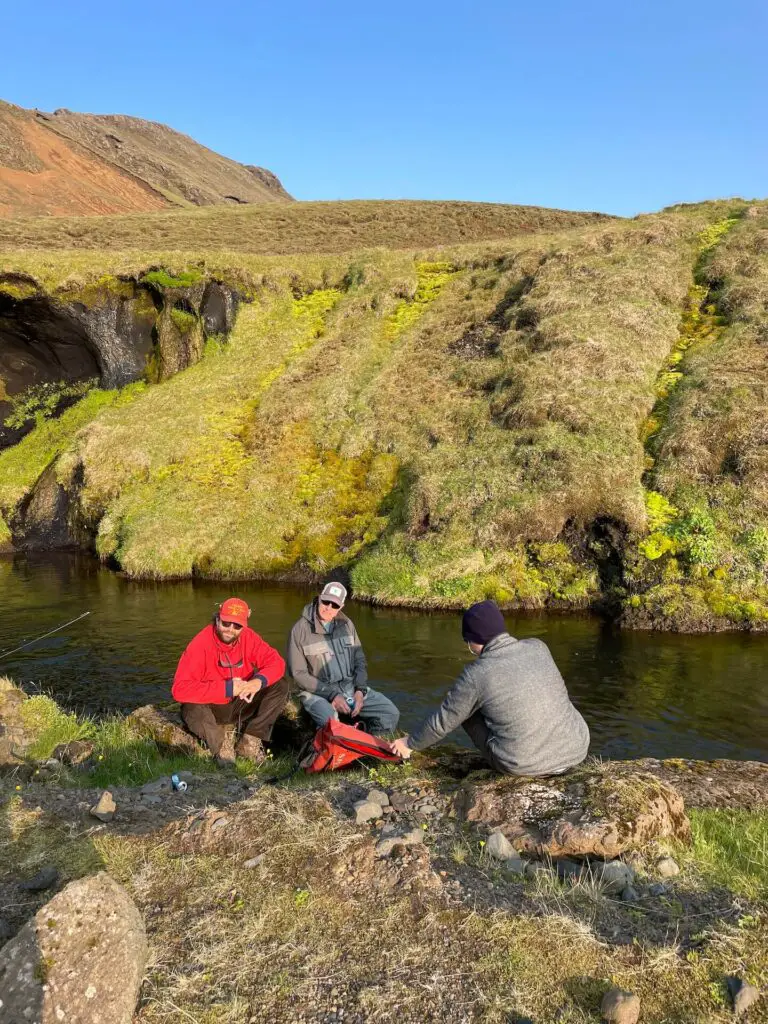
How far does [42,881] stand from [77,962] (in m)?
1.53

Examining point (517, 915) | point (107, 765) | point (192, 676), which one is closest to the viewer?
point (517, 915)

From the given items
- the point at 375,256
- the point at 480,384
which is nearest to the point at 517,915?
the point at 480,384

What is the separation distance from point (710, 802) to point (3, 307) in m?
35.0

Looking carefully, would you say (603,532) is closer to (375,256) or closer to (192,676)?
(192,676)

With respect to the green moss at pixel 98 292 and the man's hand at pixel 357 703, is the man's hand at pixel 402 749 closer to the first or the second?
the man's hand at pixel 357 703

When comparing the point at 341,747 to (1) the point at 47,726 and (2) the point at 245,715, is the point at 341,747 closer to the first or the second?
(2) the point at 245,715

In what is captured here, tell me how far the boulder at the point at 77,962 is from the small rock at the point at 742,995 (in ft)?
9.72

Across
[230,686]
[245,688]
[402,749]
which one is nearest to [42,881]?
[402,749]

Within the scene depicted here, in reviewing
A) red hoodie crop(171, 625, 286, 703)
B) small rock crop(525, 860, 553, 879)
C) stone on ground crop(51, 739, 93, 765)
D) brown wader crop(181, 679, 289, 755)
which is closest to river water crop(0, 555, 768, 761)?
brown wader crop(181, 679, 289, 755)

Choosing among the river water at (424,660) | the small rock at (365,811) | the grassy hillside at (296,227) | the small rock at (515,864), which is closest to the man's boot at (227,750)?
the river water at (424,660)

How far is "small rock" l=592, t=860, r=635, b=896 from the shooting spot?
4.28 meters

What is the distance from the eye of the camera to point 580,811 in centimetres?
502

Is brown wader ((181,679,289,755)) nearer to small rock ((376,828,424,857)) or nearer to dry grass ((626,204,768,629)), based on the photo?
small rock ((376,828,424,857))

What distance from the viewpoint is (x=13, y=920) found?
13.1 feet
